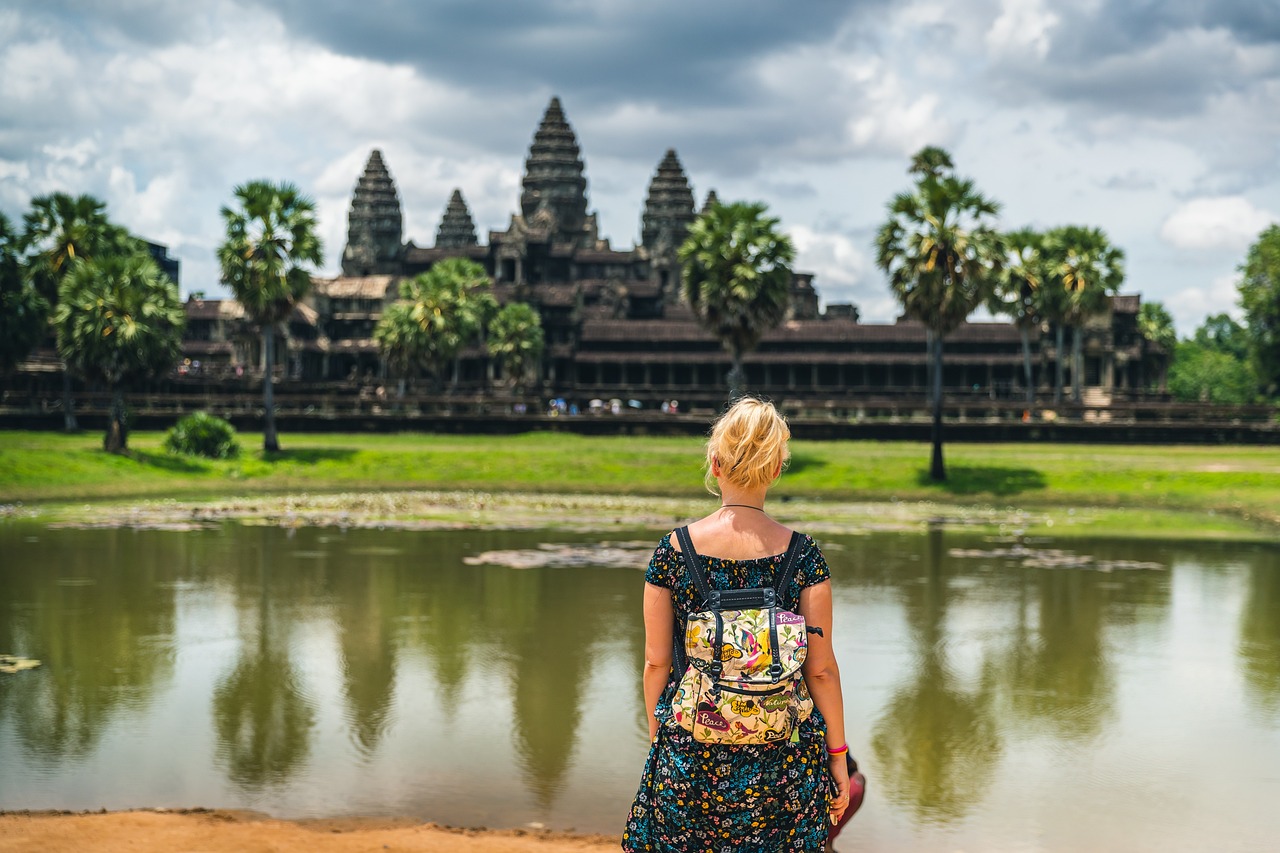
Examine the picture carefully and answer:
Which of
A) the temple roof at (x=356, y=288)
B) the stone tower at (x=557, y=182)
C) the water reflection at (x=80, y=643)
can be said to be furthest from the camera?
the stone tower at (x=557, y=182)

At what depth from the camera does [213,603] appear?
70.0ft

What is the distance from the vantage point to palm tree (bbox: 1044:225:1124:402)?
6725 cm

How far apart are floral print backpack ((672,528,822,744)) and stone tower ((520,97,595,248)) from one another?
398ft

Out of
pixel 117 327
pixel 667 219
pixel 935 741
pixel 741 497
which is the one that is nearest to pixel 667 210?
pixel 667 219

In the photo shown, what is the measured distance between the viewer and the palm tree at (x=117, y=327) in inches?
1880

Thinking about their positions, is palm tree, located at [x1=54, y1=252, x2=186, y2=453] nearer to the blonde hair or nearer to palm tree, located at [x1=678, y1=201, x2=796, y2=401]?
palm tree, located at [x1=678, y1=201, x2=796, y2=401]

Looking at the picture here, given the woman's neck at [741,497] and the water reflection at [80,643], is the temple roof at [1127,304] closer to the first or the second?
the water reflection at [80,643]

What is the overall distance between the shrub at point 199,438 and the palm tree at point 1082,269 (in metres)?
38.8

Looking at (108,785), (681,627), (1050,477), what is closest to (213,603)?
(108,785)

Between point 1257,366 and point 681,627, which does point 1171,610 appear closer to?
point 681,627

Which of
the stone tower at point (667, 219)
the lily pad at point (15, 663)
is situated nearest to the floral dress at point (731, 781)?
the lily pad at point (15, 663)

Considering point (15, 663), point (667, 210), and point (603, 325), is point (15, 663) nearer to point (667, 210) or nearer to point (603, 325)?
point (603, 325)

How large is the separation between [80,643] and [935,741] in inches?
410

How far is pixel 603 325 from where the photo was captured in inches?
3841
